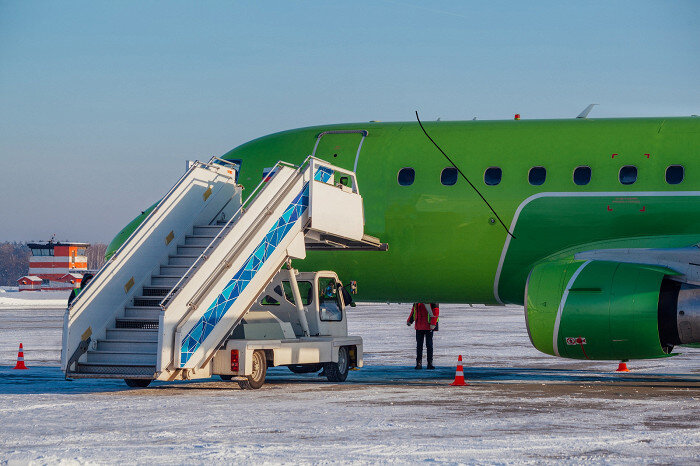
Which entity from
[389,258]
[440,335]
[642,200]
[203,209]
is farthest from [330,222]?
[440,335]

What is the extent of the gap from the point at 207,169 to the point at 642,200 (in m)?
8.95

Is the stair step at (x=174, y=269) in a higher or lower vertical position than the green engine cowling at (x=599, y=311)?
higher

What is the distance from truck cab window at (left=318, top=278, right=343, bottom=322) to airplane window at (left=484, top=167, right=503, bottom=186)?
397 cm

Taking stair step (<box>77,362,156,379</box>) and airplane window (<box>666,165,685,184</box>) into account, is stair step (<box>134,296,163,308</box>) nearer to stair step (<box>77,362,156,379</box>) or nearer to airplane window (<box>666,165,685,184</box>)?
stair step (<box>77,362,156,379</box>)

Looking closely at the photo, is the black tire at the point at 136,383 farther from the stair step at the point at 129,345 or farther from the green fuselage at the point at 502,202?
the green fuselage at the point at 502,202

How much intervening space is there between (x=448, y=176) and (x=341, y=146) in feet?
8.37

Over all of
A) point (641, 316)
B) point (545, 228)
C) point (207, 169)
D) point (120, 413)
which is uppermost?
point (207, 169)

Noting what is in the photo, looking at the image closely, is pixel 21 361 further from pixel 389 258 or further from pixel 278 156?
pixel 389 258

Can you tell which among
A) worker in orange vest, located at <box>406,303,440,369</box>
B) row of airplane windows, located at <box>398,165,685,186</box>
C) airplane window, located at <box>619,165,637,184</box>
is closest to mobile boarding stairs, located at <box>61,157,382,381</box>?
row of airplane windows, located at <box>398,165,685,186</box>

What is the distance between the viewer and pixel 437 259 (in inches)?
758

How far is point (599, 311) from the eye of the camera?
1625 cm

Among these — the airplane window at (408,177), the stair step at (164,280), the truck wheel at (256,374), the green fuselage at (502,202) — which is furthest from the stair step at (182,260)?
the airplane window at (408,177)

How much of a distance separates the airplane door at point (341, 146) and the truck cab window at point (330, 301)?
2.55 meters

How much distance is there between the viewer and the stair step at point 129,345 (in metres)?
17.0
